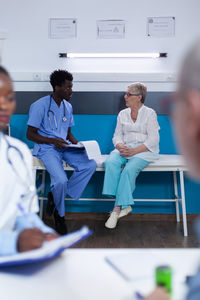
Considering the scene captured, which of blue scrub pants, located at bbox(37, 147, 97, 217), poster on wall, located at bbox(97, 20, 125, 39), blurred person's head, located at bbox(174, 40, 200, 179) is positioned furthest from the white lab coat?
poster on wall, located at bbox(97, 20, 125, 39)

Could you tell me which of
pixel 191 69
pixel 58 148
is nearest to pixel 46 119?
pixel 58 148

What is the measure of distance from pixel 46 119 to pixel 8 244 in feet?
8.28

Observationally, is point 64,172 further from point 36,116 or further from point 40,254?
point 40,254

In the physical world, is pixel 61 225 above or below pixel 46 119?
below

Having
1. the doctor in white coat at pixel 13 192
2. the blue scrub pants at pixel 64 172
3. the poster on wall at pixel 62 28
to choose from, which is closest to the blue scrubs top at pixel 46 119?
the blue scrub pants at pixel 64 172

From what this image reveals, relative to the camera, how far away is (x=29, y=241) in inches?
31.1

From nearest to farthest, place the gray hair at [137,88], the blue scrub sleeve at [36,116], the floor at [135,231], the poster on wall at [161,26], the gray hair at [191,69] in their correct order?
1. the gray hair at [191,69]
2. the floor at [135,231]
3. the blue scrub sleeve at [36,116]
4. the gray hair at [137,88]
5. the poster on wall at [161,26]

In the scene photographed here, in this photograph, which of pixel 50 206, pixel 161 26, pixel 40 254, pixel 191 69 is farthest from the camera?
pixel 161 26

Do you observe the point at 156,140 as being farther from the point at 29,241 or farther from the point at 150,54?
the point at 29,241

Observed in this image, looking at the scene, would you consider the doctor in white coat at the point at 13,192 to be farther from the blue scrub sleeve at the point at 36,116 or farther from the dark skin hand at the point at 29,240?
the blue scrub sleeve at the point at 36,116

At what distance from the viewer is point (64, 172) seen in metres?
3.18

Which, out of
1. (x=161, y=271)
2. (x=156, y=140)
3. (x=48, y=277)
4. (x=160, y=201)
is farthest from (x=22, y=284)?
(x=160, y=201)

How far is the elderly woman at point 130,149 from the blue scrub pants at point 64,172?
19 centimetres

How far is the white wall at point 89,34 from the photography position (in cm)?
377
